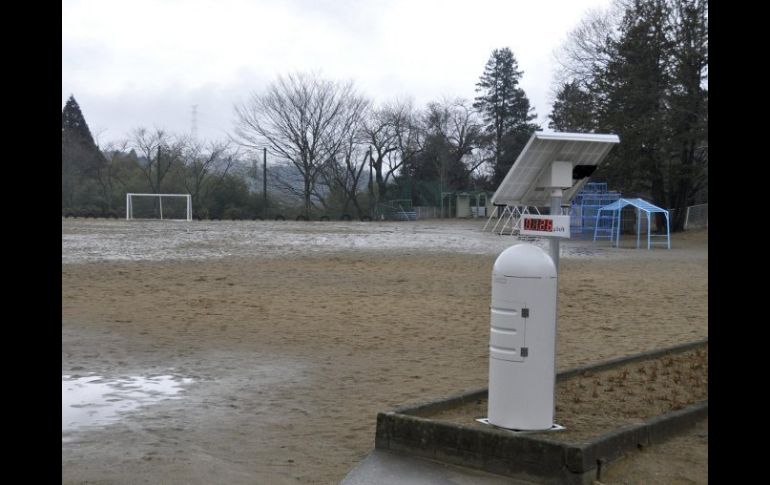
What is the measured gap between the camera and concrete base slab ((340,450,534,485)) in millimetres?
4980

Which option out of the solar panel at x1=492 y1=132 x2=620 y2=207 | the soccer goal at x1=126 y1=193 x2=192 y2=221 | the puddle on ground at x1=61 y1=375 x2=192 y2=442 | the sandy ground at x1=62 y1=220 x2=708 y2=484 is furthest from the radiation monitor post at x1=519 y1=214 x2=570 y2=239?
the soccer goal at x1=126 y1=193 x2=192 y2=221

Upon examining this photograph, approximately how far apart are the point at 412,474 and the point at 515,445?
0.64 meters

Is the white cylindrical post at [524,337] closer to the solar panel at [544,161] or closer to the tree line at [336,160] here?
the solar panel at [544,161]

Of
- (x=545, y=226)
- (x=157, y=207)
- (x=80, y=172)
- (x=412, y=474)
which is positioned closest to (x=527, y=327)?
(x=545, y=226)

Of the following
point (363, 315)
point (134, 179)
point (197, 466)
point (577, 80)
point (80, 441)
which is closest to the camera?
point (197, 466)

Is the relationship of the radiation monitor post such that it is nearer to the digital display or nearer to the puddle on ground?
the digital display

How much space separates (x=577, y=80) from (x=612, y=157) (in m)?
13.1

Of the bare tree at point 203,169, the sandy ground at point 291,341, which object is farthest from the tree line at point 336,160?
the sandy ground at point 291,341

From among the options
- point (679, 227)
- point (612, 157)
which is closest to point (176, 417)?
point (612, 157)

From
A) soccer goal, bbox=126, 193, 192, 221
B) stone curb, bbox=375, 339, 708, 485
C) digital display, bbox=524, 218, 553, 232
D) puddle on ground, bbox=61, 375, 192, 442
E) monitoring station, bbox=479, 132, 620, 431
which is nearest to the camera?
stone curb, bbox=375, 339, 708, 485

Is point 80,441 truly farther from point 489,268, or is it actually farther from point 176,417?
point 489,268

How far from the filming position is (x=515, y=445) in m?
5.01

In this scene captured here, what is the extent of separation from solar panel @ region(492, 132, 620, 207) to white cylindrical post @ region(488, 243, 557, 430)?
53 centimetres

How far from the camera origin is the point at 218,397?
24.3 ft
